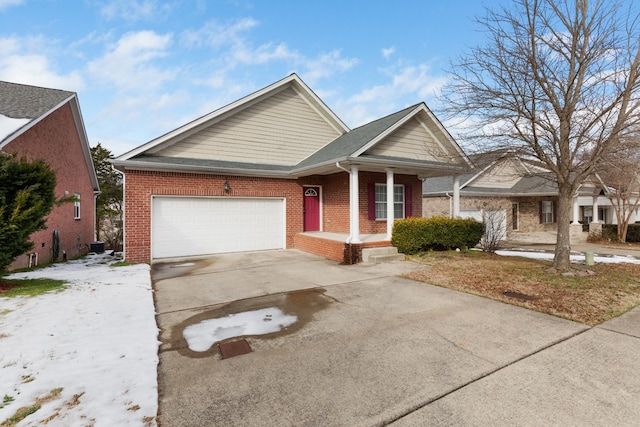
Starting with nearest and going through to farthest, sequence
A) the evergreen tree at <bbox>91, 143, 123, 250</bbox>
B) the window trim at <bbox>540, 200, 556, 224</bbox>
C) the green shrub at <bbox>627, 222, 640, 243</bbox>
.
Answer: the green shrub at <bbox>627, 222, 640, 243</bbox>
the evergreen tree at <bbox>91, 143, 123, 250</bbox>
the window trim at <bbox>540, 200, 556, 224</bbox>

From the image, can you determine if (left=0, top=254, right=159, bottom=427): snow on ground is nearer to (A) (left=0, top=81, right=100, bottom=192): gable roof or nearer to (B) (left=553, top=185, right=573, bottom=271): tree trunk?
(A) (left=0, top=81, right=100, bottom=192): gable roof

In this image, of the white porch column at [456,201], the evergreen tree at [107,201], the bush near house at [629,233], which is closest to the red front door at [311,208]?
the white porch column at [456,201]

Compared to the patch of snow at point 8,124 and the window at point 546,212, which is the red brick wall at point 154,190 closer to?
the patch of snow at point 8,124

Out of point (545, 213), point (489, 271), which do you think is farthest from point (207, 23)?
point (545, 213)

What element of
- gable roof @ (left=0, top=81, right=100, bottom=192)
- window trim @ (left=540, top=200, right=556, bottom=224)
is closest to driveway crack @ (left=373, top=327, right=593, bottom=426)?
gable roof @ (left=0, top=81, right=100, bottom=192)

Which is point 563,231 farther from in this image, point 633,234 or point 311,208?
point 633,234

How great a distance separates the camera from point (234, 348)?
3.88 meters

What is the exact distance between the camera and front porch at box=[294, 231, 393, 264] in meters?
9.92

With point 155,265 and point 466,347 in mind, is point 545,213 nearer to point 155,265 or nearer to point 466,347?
point 466,347

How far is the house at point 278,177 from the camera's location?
412 inches

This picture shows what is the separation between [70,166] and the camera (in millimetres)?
14070

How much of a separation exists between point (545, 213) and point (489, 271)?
1733 cm

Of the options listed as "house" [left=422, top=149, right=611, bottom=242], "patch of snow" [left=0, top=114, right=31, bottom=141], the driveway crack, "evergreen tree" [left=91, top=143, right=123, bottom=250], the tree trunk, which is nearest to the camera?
the driveway crack

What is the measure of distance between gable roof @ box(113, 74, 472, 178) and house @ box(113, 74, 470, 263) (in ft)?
0.13
